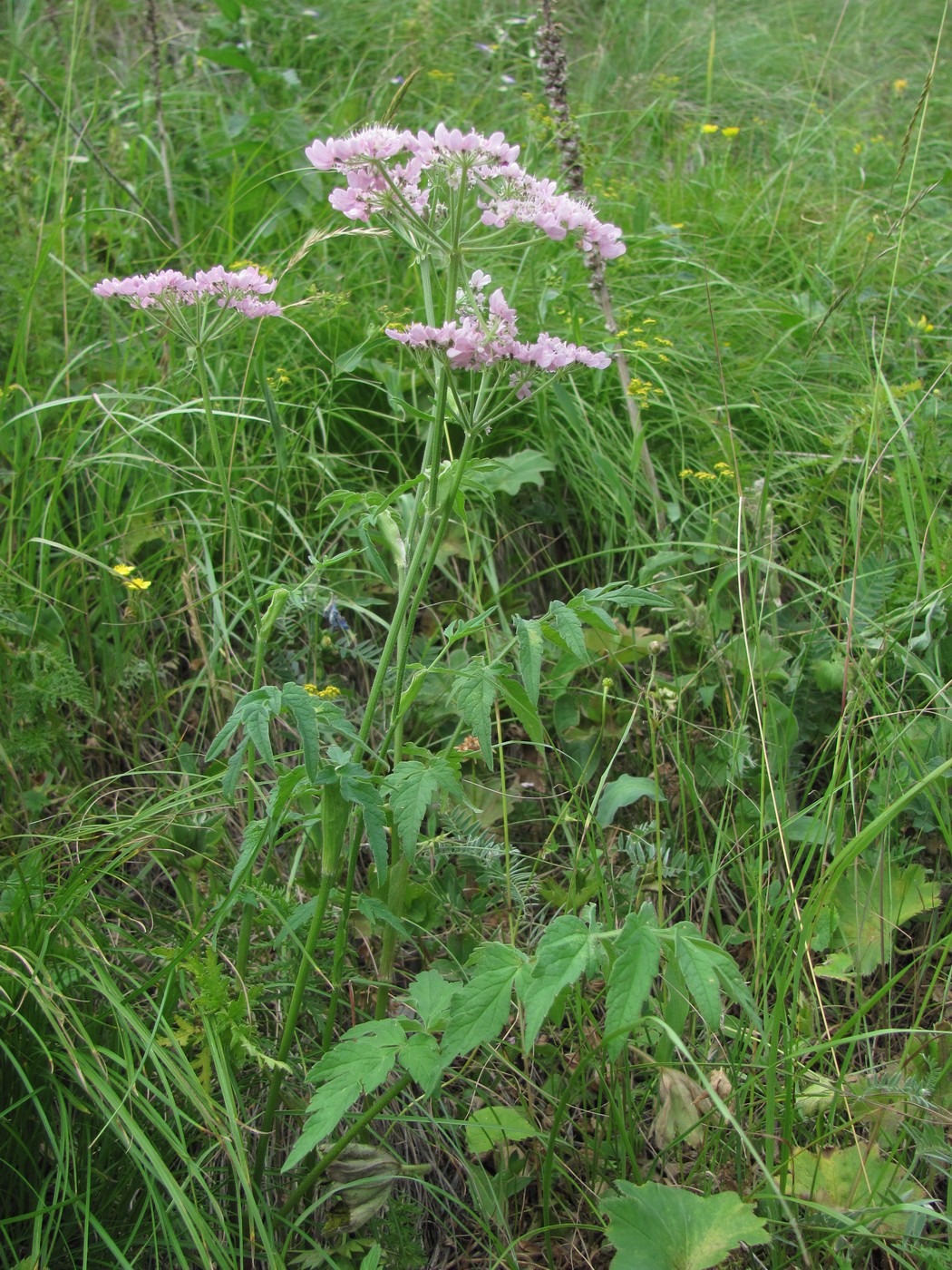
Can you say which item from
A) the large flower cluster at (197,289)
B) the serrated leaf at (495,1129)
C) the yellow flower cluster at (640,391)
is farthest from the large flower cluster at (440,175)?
the serrated leaf at (495,1129)

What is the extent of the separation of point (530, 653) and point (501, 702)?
0.76 m

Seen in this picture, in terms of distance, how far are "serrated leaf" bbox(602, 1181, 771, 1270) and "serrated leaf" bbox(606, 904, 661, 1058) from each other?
0.22 m

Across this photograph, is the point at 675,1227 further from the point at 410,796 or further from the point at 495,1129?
the point at 410,796

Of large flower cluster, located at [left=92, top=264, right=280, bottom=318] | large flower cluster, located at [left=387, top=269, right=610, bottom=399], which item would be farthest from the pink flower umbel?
large flower cluster, located at [left=387, top=269, right=610, bottom=399]

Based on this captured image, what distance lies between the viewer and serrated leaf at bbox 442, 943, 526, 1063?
1033mm

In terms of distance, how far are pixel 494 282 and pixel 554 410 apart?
462 millimetres

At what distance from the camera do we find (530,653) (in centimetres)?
114

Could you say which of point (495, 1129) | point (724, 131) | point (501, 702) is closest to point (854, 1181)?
point (495, 1129)

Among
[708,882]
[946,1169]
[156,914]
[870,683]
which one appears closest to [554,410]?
[870,683]

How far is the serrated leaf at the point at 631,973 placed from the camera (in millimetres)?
983

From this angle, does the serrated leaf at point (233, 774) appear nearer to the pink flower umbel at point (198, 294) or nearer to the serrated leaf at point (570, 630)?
the serrated leaf at point (570, 630)

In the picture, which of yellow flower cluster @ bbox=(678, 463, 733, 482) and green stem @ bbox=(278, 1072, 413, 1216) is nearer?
green stem @ bbox=(278, 1072, 413, 1216)

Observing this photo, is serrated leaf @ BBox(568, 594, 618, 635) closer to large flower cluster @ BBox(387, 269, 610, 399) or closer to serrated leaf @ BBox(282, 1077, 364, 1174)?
large flower cluster @ BBox(387, 269, 610, 399)

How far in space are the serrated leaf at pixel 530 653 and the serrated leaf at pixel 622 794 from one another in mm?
486
